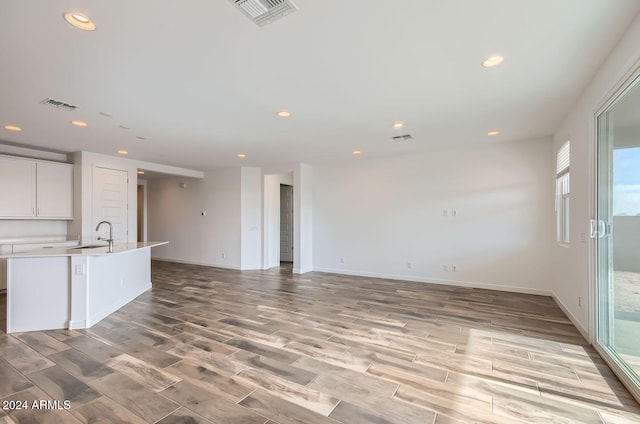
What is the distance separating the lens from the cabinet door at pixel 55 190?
5348 millimetres

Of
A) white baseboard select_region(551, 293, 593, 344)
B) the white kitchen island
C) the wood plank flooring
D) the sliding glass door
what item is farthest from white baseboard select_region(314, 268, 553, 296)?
the white kitchen island

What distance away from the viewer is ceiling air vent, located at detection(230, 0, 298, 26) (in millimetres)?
1738

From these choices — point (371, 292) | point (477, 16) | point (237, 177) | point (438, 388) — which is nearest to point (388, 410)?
point (438, 388)

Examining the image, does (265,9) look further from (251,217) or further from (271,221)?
(271,221)

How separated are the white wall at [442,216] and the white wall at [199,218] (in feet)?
7.18

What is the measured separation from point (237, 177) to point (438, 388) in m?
6.45

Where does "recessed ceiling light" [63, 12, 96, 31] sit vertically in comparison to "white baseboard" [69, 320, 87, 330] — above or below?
above

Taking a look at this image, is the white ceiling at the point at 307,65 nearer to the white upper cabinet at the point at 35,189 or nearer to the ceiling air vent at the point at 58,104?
the ceiling air vent at the point at 58,104

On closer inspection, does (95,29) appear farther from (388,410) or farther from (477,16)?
(388,410)

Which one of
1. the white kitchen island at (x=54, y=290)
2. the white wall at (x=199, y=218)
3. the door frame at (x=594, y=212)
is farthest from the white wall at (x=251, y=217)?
the door frame at (x=594, y=212)

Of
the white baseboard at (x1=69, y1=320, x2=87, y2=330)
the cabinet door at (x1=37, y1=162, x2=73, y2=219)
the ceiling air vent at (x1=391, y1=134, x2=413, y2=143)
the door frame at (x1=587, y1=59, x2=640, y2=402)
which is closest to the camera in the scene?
the door frame at (x1=587, y1=59, x2=640, y2=402)

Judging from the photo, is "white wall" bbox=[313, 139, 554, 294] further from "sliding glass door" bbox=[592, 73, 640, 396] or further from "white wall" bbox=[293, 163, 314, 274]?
"sliding glass door" bbox=[592, 73, 640, 396]

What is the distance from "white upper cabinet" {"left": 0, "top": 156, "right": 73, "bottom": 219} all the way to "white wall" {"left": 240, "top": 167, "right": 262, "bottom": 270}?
3.41m

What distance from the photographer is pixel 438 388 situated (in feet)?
7.14
